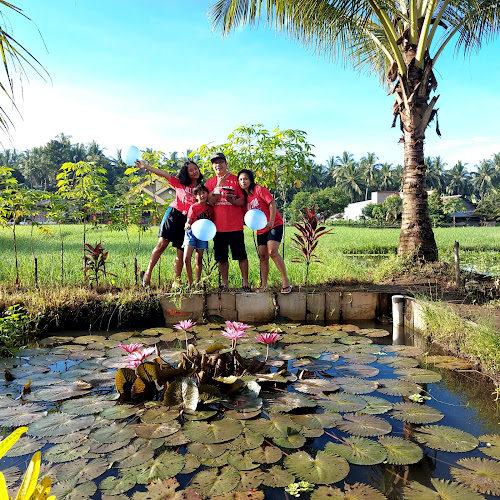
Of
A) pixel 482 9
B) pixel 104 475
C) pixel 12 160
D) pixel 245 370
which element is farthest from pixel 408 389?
pixel 12 160

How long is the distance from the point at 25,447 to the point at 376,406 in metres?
2.19

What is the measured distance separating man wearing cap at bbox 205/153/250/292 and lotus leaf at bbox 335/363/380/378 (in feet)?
6.96

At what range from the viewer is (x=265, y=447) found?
2252 millimetres

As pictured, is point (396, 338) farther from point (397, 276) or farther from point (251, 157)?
point (251, 157)

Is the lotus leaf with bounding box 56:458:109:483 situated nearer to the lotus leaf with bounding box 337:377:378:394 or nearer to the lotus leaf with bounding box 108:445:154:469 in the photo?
the lotus leaf with bounding box 108:445:154:469

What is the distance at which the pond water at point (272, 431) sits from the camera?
1.96 m

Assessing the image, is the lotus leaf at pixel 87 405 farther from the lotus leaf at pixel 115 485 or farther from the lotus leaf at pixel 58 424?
the lotus leaf at pixel 115 485

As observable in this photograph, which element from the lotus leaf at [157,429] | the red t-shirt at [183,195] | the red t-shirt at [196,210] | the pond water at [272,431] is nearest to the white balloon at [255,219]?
the red t-shirt at [196,210]

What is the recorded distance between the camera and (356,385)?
3109mm

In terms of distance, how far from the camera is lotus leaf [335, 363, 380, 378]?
3342 mm

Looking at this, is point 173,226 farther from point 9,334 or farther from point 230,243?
point 9,334

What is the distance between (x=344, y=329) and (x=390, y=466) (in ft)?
8.77

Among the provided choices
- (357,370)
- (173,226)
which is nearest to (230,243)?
(173,226)

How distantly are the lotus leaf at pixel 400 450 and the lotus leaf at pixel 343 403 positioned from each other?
38 cm
